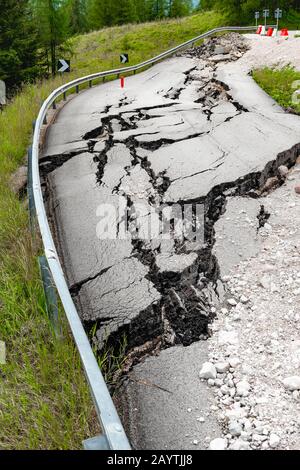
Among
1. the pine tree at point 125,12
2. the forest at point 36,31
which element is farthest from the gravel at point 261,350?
the pine tree at point 125,12

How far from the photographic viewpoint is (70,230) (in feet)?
16.2

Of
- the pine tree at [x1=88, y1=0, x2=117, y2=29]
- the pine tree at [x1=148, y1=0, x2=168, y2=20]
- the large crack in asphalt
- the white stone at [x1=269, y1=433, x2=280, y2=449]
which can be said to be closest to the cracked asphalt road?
the large crack in asphalt

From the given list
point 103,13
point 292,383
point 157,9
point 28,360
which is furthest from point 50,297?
point 157,9

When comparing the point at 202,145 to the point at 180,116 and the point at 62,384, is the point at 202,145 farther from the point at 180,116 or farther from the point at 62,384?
the point at 62,384

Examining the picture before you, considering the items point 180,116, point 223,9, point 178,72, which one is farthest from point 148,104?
point 223,9

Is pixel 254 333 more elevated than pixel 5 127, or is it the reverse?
pixel 5 127

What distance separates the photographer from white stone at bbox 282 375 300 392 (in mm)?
2762

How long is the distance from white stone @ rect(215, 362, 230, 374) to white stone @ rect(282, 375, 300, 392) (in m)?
0.38

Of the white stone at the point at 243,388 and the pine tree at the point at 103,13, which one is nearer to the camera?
the white stone at the point at 243,388

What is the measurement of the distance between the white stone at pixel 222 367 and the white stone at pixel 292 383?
15.1 inches

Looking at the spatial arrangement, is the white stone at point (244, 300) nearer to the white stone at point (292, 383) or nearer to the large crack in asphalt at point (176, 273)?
the large crack in asphalt at point (176, 273)

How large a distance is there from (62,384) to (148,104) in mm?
9467

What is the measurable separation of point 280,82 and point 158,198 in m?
8.30

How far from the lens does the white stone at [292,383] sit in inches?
109
